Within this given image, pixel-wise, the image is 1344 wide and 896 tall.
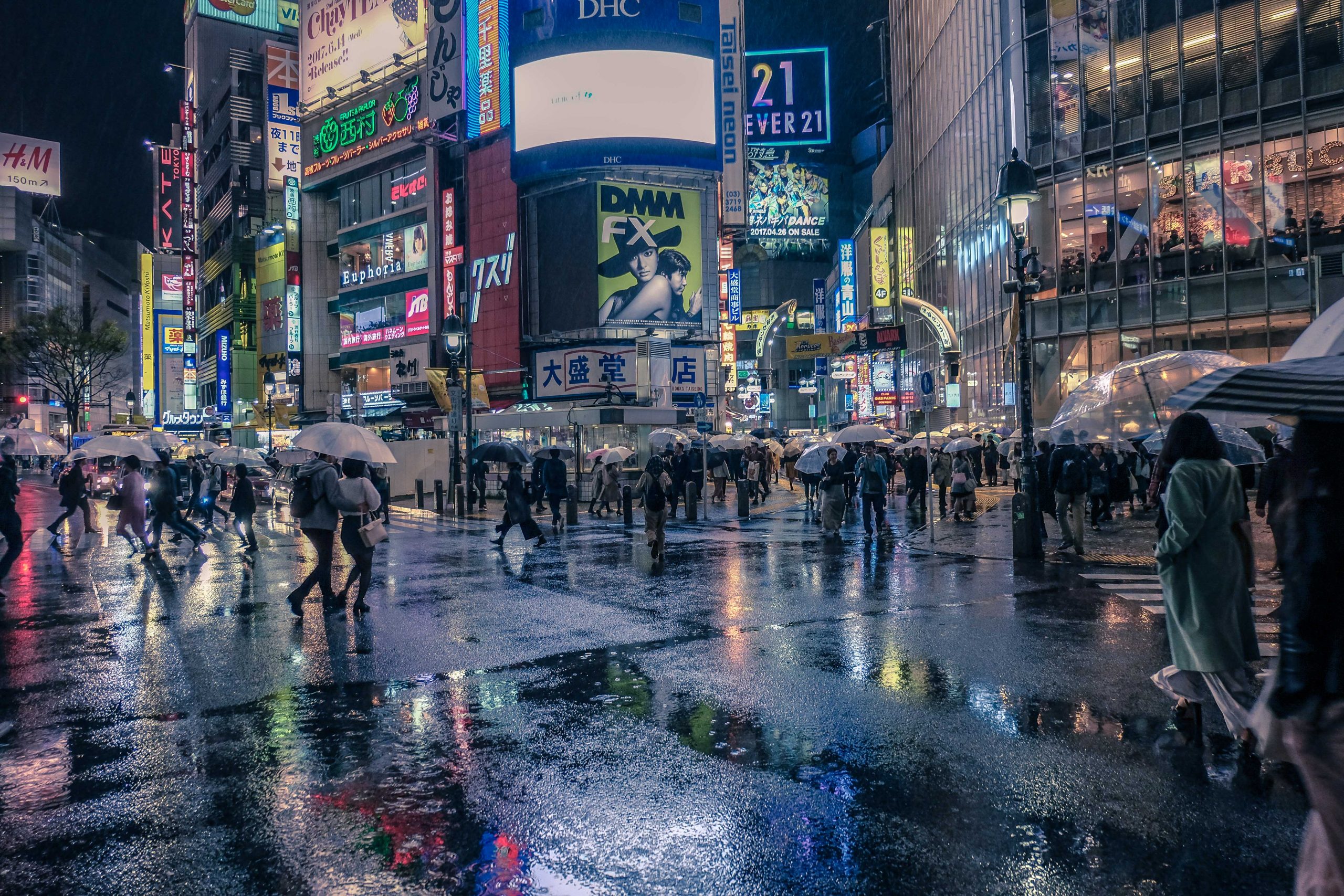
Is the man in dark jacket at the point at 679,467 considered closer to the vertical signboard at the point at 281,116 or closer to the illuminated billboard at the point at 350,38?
the illuminated billboard at the point at 350,38

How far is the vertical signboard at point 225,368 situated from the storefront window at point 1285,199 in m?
69.0

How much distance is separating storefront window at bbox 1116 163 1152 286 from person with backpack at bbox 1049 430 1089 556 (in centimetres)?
2310

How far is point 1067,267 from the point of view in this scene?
1485 inches

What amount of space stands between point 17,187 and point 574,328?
95.5 m

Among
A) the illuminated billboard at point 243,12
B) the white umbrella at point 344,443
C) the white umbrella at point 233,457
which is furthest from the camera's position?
the illuminated billboard at point 243,12

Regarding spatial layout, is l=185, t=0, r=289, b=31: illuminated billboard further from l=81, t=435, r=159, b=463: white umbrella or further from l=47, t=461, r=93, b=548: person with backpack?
l=81, t=435, r=159, b=463: white umbrella

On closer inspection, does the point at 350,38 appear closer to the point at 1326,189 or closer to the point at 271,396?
the point at 271,396

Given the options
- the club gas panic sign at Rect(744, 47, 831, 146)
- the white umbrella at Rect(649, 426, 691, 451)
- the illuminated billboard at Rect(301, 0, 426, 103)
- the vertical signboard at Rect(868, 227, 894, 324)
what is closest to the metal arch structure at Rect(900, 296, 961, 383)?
the white umbrella at Rect(649, 426, 691, 451)

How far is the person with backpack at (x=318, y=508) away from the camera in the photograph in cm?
1042

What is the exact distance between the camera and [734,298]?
51.3m

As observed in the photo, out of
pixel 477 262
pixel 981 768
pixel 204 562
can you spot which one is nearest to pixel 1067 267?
pixel 477 262

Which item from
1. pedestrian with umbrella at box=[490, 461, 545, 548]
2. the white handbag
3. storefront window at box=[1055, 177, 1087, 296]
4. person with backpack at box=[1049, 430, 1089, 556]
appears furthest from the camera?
storefront window at box=[1055, 177, 1087, 296]

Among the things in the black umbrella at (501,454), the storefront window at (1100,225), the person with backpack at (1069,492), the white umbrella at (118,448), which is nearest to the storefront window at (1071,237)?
the storefront window at (1100,225)

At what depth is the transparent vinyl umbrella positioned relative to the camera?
11211mm
